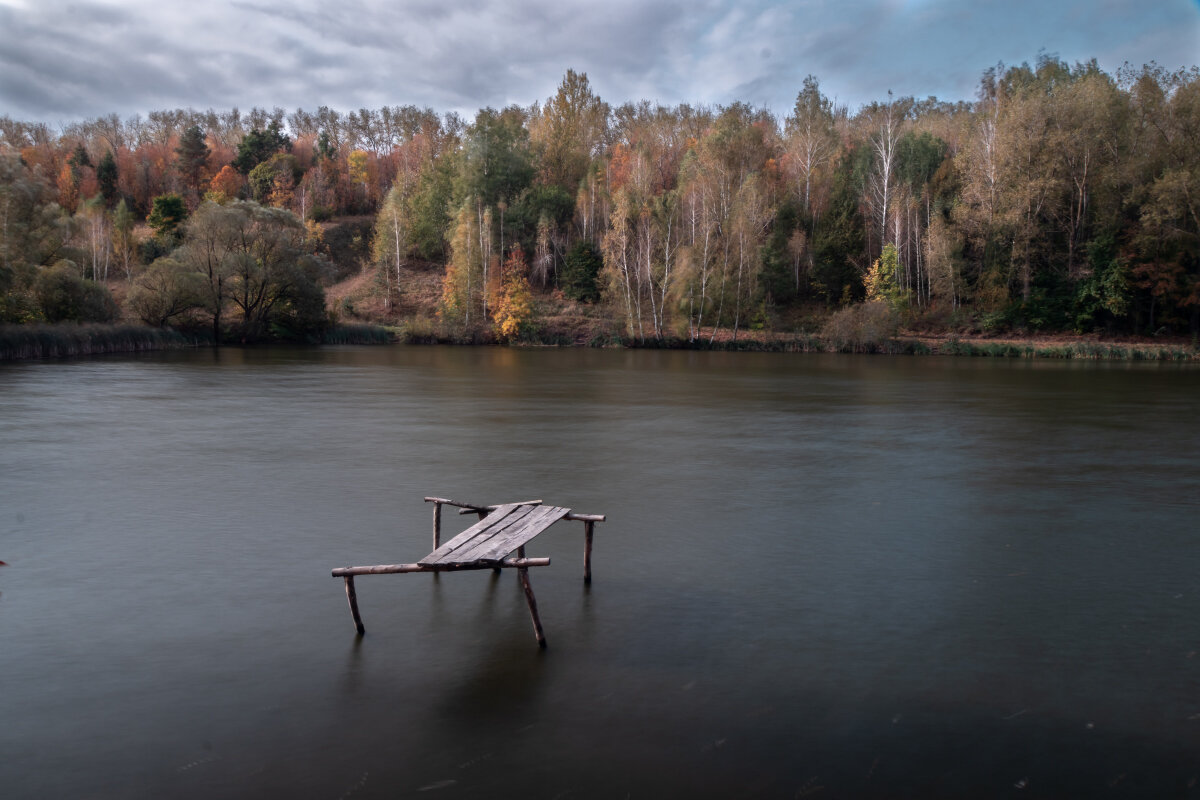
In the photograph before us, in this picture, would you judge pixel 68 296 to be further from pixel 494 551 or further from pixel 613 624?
pixel 494 551

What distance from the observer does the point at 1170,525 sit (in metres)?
9.91

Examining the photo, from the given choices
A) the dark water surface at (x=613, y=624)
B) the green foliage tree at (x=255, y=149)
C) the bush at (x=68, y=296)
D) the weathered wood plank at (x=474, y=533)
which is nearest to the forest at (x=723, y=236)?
the bush at (x=68, y=296)

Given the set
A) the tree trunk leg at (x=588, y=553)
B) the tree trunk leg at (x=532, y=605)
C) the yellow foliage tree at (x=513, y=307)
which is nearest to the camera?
the tree trunk leg at (x=532, y=605)

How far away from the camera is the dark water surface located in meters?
4.57

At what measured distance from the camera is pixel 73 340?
3819 cm

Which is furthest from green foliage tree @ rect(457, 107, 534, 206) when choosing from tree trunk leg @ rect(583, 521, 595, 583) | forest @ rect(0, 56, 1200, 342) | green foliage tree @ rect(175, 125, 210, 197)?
tree trunk leg @ rect(583, 521, 595, 583)

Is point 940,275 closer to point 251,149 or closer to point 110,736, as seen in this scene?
point 110,736

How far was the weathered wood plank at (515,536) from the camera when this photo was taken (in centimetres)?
563

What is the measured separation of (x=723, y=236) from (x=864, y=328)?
10304 mm

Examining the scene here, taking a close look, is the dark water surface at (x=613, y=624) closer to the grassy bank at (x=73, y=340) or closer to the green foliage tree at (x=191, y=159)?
the grassy bank at (x=73, y=340)

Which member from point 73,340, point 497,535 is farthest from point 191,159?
point 497,535

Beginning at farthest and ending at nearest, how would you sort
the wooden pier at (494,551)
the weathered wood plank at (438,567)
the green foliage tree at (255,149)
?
the green foliage tree at (255,149) → the wooden pier at (494,551) → the weathered wood plank at (438,567)

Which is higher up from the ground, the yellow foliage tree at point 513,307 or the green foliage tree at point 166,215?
the green foliage tree at point 166,215

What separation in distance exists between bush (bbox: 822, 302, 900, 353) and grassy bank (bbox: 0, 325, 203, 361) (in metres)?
38.2
